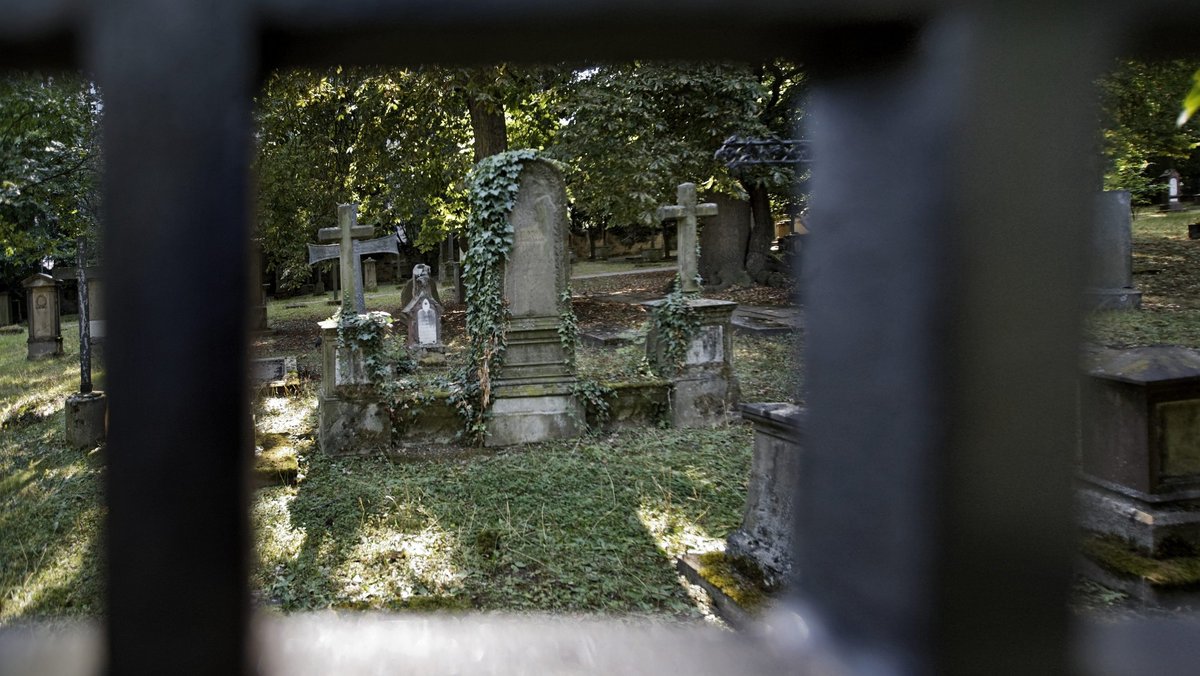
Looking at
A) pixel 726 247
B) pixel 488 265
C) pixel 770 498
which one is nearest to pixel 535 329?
pixel 488 265

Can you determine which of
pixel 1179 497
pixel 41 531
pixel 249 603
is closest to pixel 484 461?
pixel 41 531

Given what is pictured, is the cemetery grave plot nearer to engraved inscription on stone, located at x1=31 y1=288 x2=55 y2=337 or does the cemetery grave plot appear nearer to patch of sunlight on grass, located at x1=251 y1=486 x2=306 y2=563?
patch of sunlight on grass, located at x1=251 y1=486 x2=306 y2=563

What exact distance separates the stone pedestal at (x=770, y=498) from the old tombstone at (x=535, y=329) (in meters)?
3.25

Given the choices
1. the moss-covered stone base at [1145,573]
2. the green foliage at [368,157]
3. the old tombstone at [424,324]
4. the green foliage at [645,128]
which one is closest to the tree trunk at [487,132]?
the green foliage at [368,157]

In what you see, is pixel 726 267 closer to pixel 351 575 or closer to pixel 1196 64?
pixel 351 575

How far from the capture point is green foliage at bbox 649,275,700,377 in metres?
8.15

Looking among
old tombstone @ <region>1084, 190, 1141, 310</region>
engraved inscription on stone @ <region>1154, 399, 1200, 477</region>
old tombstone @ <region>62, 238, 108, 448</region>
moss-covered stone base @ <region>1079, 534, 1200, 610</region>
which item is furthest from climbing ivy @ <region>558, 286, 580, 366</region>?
old tombstone @ <region>1084, 190, 1141, 310</region>

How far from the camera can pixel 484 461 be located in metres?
7.01

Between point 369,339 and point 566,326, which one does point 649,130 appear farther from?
point 369,339

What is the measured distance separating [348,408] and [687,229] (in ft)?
12.4

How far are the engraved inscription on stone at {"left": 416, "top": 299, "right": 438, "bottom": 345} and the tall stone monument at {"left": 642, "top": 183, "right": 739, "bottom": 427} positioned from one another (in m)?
5.31

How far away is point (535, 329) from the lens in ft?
25.4

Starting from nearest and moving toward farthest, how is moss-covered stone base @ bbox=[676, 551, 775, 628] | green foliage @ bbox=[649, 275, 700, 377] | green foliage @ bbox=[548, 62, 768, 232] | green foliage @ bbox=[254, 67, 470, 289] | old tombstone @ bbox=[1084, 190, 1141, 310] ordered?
1. moss-covered stone base @ bbox=[676, 551, 775, 628]
2. green foliage @ bbox=[649, 275, 700, 377]
3. old tombstone @ bbox=[1084, 190, 1141, 310]
4. green foliage @ bbox=[548, 62, 768, 232]
5. green foliage @ bbox=[254, 67, 470, 289]

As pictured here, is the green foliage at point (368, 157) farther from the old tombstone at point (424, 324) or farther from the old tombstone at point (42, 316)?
the old tombstone at point (42, 316)
